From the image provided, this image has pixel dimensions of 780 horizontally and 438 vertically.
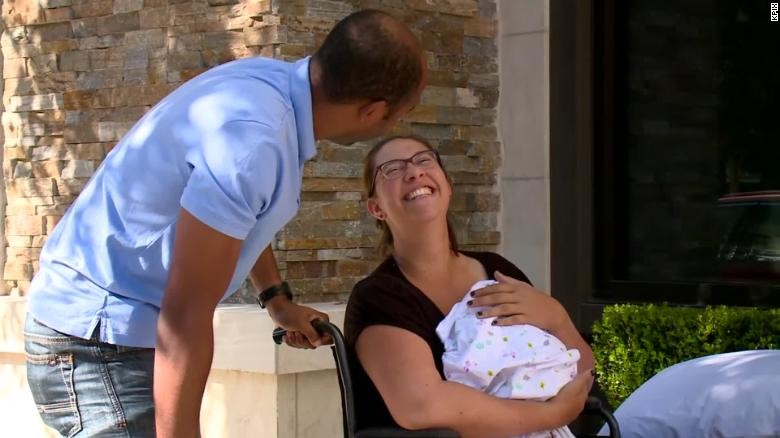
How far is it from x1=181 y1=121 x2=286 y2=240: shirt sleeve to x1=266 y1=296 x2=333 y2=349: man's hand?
2.62 ft

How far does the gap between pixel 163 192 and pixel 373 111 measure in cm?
44

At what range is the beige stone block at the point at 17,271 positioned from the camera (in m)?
5.81

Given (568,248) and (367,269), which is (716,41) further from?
(367,269)

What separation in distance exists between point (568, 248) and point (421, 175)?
2449 millimetres

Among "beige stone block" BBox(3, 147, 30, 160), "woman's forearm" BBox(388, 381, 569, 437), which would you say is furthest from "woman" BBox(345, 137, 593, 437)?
"beige stone block" BBox(3, 147, 30, 160)

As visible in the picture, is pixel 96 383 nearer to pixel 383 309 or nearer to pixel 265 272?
pixel 265 272

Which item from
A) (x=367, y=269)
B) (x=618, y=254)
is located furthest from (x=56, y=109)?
(x=618, y=254)

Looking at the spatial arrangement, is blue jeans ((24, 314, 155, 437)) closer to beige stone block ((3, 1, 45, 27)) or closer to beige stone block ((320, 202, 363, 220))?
beige stone block ((320, 202, 363, 220))

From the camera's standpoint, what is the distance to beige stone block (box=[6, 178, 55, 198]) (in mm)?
5773

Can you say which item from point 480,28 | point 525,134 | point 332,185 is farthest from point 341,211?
point 480,28

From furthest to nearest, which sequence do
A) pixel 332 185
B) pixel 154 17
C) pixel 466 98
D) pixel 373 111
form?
1. pixel 466 98
2. pixel 154 17
3. pixel 332 185
4. pixel 373 111

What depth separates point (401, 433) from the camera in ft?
9.58

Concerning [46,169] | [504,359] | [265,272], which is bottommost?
[504,359]

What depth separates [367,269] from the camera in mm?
5250
